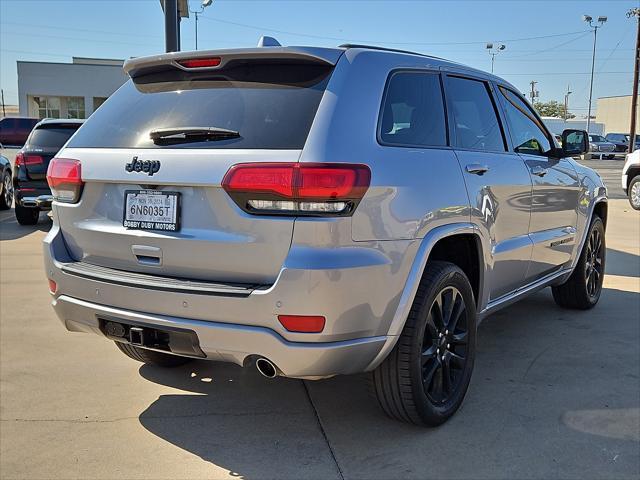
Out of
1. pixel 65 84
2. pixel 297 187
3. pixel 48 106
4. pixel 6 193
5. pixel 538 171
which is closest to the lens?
pixel 297 187

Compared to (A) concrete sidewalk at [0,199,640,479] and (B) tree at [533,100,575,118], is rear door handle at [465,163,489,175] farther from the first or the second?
(B) tree at [533,100,575,118]

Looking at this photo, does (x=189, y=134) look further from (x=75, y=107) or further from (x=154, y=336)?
(x=75, y=107)

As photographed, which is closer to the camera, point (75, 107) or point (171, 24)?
point (171, 24)

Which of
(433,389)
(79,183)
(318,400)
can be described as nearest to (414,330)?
(433,389)

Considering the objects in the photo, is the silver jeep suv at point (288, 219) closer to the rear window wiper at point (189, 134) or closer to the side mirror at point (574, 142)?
the rear window wiper at point (189, 134)

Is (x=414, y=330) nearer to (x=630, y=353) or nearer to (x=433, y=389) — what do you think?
(x=433, y=389)

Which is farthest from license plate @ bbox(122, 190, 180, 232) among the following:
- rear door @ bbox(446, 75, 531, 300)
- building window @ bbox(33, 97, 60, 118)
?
building window @ bbox(33, 97, 60, 118)

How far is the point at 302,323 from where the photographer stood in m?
2.74

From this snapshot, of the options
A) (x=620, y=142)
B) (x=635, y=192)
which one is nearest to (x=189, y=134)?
(x=635, y=192)

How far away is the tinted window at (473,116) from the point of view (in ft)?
12.5

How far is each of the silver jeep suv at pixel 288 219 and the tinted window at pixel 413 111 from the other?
1 cm

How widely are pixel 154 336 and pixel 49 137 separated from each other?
8392mm

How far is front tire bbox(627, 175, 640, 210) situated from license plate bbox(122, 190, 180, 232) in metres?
13.8

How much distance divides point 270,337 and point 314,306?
240 mm
